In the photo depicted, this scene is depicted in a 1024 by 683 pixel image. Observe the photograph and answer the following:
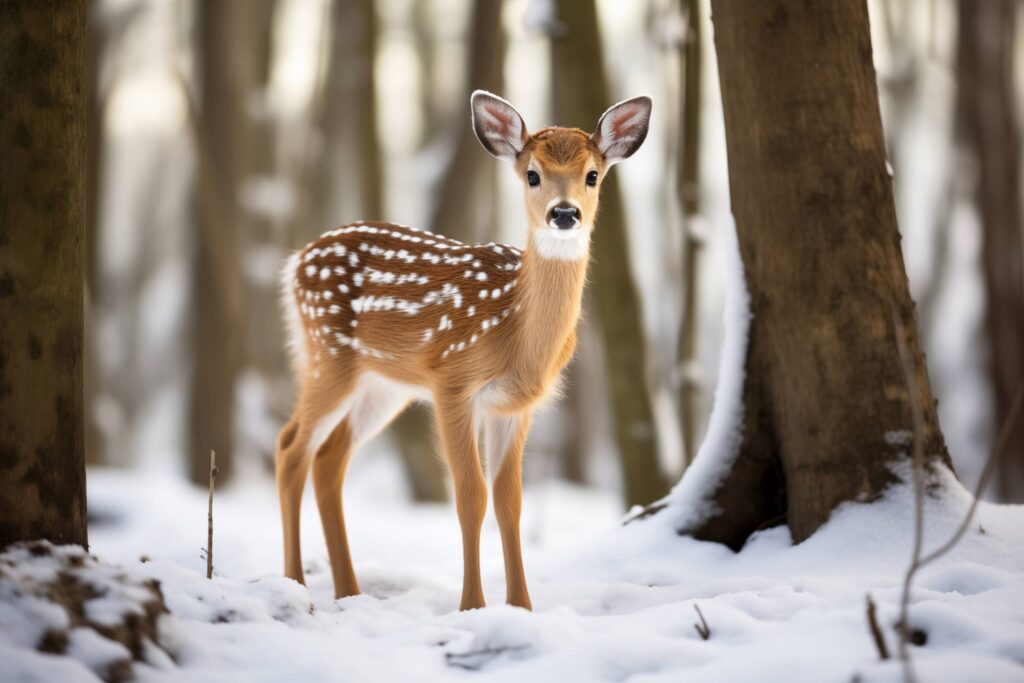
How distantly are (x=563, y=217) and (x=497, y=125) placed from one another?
0.61 meters

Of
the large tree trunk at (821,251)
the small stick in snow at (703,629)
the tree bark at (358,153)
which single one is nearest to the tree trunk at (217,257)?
the tree bark at (358,153)

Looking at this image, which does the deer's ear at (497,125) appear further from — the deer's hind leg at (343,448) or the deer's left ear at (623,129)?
the deer's hind leg at (343,448)

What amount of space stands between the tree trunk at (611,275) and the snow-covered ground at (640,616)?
2.26 metres

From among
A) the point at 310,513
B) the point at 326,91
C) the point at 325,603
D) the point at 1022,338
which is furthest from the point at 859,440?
the point at 326,91

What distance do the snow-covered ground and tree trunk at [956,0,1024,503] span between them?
8.44 metres

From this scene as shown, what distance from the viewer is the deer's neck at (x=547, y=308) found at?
15.9 feet

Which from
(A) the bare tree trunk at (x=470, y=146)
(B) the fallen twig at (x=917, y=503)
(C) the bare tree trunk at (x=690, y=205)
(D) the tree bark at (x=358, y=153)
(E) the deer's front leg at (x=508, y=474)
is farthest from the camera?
(A) the bare tree trunk at (x=470, y=146)

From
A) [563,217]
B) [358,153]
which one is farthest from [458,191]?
[563,217]

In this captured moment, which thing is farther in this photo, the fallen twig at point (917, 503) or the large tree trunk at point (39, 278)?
the large tree trunk at point (39, 278)

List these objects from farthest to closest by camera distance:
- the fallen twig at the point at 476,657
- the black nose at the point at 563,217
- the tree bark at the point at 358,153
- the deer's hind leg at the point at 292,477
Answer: the tree bark at the point at 358,153 < the deer's hind leg at the point at 292,477 < the black nose at the point at 563,217 < the fallen twig at the point at 476,657

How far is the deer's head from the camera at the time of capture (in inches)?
187

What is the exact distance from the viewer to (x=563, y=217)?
4543 millimetres

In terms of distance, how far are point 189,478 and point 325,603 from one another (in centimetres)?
844

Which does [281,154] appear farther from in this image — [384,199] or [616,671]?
[616,671]
